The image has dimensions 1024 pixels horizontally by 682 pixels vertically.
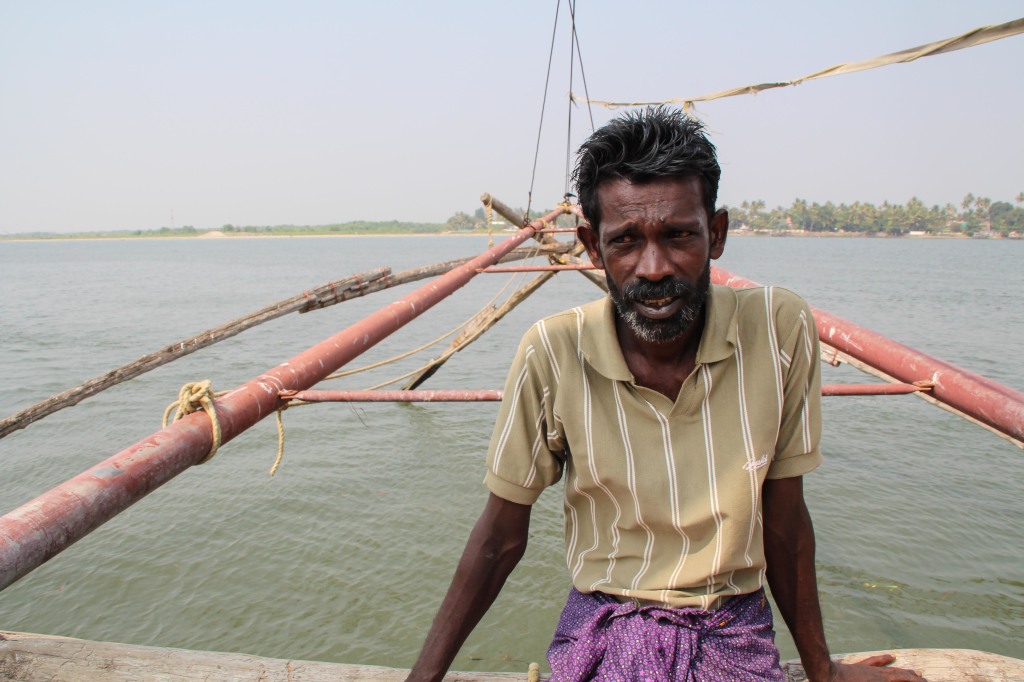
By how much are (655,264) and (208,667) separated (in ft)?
4.59

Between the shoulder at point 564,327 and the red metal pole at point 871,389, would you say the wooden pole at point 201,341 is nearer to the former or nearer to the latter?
the shoulder at point 564,327

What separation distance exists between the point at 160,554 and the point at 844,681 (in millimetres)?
5044

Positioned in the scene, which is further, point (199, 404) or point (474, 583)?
point (199, 404)

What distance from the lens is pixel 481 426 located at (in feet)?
26.7

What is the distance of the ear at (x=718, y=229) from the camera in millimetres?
1393

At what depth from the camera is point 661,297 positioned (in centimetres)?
131

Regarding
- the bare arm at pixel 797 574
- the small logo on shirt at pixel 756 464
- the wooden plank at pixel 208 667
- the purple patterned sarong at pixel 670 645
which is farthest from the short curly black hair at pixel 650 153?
the wooden plank at pixel 208 667

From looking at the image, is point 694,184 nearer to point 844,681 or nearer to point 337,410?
point 844,681

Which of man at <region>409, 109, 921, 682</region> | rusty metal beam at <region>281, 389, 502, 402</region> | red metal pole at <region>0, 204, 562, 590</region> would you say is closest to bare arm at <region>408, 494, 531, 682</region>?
man at <region>409, 109, 921, 682</region>

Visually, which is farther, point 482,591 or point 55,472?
point 55,472

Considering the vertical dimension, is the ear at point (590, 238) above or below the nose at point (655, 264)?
above

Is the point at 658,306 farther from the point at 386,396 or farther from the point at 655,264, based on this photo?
the point at 386,396

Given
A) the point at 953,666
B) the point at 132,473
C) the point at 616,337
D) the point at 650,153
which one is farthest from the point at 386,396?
the point at 953,666

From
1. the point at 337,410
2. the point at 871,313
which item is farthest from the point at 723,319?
the point at 871,313
